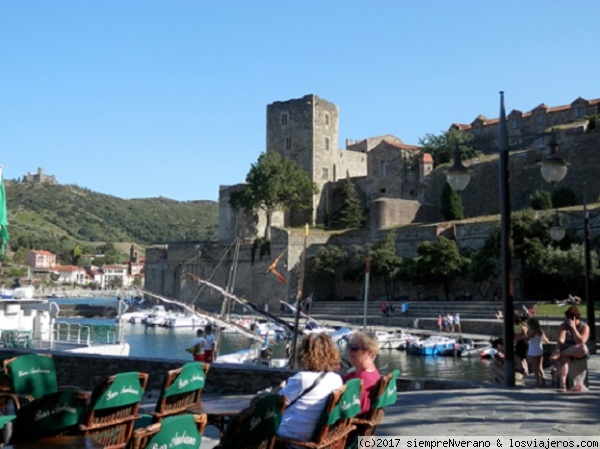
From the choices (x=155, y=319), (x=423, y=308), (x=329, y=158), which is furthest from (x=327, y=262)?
(x=329, y=158)

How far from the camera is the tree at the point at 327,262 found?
48406mm

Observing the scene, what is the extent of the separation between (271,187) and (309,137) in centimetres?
872

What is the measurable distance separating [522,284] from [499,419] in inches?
1312

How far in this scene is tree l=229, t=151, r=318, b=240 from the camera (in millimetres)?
53406

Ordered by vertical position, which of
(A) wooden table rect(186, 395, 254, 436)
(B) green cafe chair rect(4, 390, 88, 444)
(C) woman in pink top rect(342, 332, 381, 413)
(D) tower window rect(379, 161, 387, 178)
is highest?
(D) tower window rect(379, 161, 387, 178)

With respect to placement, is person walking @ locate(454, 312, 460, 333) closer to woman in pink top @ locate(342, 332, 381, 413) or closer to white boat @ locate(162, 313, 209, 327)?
white boat @ locate(162, 313, 209, 327)

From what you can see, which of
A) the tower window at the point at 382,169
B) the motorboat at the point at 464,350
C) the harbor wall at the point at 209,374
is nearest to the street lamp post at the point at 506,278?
the harbor wall at the point at 209,374

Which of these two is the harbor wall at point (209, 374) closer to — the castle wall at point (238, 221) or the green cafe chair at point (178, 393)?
the green cafe chair at point (178, 393)

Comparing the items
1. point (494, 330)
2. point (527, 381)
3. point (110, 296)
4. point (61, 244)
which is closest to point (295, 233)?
point (494, 330)

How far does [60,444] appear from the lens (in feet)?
12.0

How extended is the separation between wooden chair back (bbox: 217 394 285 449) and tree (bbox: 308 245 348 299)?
4463cm

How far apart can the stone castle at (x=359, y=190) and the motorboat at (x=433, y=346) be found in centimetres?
1522

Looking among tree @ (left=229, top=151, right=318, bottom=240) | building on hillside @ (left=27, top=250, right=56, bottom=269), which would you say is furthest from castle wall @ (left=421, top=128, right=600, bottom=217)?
building on hillside @ (left=27, top=250, right=56, bottom=269)

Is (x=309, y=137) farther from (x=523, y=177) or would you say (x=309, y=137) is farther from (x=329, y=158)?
(x=523, y=177)
